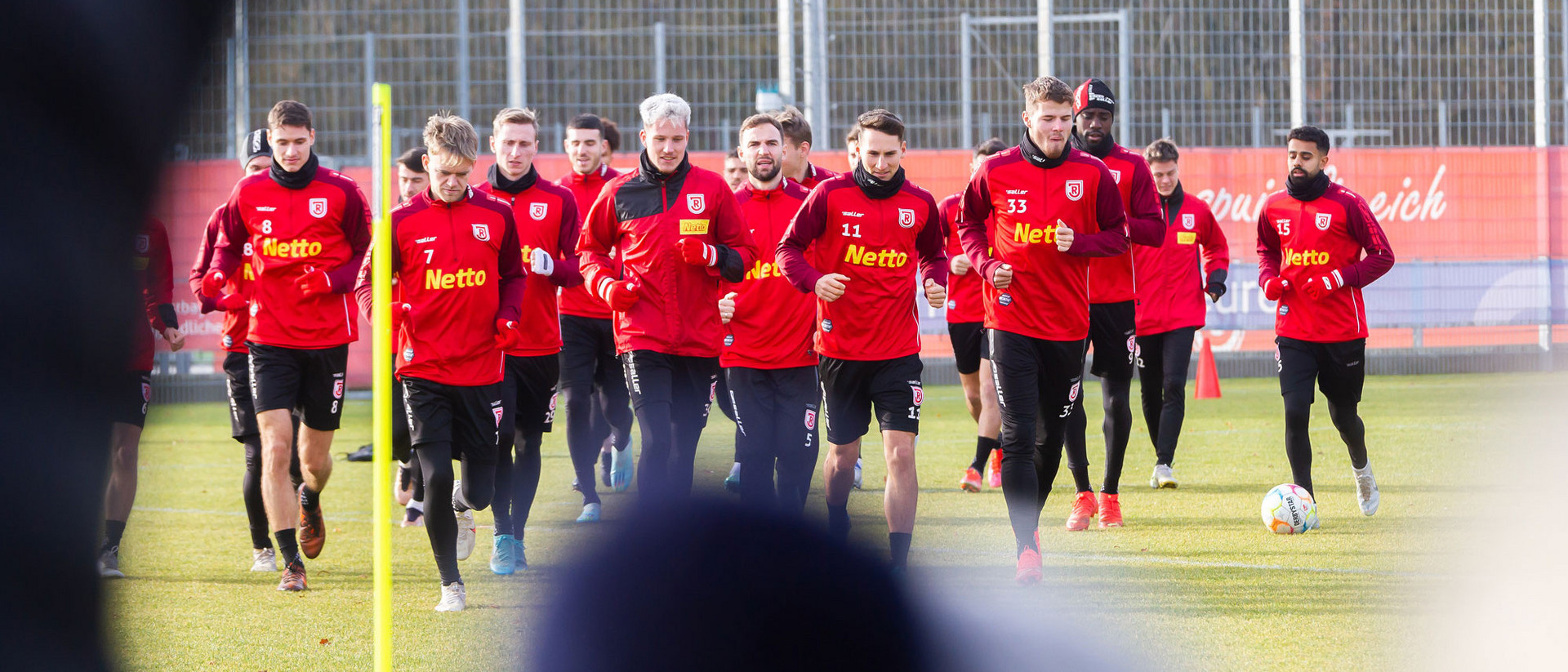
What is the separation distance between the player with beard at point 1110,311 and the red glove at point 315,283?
3.36m

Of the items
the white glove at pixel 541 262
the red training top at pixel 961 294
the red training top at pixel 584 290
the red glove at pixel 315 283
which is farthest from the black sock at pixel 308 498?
the red training top at pixel 961 294

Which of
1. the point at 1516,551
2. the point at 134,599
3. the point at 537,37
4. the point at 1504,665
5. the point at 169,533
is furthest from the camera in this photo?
the point at 537,37

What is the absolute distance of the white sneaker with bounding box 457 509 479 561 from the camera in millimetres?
6738

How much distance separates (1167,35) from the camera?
1550cm

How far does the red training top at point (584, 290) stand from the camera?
7996mm

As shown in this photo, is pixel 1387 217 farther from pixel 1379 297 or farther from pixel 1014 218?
pixel 1014 218

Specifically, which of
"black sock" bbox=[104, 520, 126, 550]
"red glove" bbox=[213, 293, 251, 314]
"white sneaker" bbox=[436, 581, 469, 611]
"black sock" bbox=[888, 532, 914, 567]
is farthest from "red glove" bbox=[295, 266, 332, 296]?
"black sock" bbox=[888, 532, 914, 567]

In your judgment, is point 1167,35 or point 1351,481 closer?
point 1351,481

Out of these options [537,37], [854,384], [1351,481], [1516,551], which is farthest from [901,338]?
[537,37]

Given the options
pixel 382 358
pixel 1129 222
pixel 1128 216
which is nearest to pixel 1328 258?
pixel 1128 216

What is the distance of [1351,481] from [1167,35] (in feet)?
24.9

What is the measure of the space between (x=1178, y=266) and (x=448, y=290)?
4.90 meters

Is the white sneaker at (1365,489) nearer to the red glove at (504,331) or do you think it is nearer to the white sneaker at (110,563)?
the red glove at (504,331)

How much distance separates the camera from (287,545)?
626 cm
